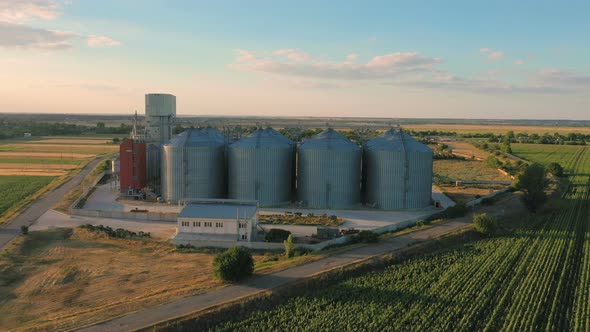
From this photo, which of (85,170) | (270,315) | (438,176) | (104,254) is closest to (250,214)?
(104,254)

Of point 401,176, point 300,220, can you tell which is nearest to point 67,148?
point 300,220

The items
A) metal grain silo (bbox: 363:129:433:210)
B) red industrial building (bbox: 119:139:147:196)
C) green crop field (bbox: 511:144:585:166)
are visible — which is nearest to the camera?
metal grain silo (bbox: 363:129:433:210)

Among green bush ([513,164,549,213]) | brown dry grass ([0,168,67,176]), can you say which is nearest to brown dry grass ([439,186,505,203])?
green bush ([513,164,549,213])

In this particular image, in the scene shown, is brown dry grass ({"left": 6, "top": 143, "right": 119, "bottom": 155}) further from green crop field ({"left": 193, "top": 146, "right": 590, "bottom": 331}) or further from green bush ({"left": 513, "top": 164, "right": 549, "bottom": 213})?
green crop field ({"left": 193, "top": 146, "right": 590, "bottom": 331})

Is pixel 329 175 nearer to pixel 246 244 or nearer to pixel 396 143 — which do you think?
pixel 396 143

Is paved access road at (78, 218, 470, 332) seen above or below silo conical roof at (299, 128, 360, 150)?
below

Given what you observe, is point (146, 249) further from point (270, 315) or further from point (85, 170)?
point (85, 170)

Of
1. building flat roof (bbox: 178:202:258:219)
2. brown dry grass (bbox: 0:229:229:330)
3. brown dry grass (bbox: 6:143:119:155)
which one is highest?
brown dry grass (bbox: 6:143:119:155)
